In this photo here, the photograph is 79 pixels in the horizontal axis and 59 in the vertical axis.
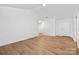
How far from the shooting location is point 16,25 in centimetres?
122

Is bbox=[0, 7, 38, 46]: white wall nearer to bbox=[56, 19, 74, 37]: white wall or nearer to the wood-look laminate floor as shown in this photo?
the wood-look laminate floor

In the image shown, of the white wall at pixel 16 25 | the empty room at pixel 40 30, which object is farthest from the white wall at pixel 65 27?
the white wall at pixel 16 25

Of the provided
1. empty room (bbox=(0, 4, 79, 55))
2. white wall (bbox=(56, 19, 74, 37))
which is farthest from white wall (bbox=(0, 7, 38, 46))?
white wall (bbox=(56, 19, 74, 37))

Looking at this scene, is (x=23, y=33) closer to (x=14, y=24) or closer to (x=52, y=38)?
(x=14, y=24)

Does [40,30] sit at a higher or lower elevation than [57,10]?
lower

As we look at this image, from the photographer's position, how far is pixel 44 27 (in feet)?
4.03

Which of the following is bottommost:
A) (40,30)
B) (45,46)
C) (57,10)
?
(45,46)

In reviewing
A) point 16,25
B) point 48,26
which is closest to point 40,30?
point 48,26

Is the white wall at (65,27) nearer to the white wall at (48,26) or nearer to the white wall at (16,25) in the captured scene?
the white wall at (48,26)

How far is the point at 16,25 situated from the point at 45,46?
0.41m

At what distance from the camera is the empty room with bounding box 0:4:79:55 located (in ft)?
3.86

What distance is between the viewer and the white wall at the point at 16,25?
1.17 m

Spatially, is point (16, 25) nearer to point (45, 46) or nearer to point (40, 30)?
point (40, 30)
